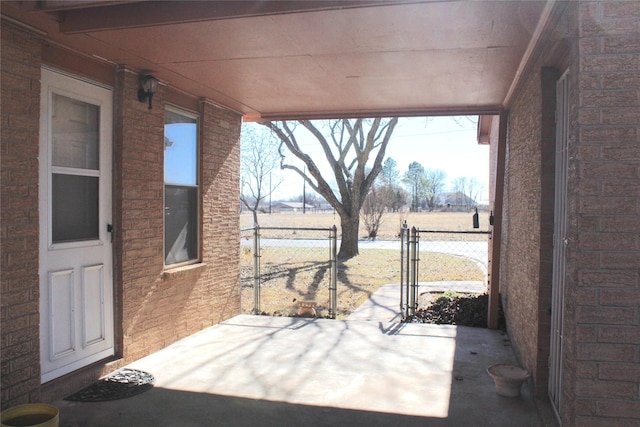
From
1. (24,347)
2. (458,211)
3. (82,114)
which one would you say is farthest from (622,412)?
(458,211)

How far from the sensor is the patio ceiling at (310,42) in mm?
3270

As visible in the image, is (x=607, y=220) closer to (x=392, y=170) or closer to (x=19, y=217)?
(x=19, y=217)

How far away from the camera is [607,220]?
2.28 meters

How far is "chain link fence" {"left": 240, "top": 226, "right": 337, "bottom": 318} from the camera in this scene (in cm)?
770

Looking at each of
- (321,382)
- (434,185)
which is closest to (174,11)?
(321,382)

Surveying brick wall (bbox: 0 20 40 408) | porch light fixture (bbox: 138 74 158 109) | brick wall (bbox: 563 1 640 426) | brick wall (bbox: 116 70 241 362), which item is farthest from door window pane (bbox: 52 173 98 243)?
brick wall (bbox: 563 1 640 426)

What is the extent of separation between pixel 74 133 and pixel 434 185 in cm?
4462

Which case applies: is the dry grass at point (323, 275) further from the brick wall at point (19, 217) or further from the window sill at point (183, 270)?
the brick wall at point (19, 217)

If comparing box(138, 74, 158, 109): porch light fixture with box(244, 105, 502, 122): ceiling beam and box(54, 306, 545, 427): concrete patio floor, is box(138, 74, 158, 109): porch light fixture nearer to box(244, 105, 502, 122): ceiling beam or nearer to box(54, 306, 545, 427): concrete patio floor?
box(244, 105, 502, 122): ceiling beam

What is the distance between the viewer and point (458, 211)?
125ft

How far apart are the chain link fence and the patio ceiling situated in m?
2.34

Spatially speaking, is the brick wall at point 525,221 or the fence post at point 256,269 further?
the fence post at point 256,269

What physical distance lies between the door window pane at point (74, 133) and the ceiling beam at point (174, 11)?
0.69 metres

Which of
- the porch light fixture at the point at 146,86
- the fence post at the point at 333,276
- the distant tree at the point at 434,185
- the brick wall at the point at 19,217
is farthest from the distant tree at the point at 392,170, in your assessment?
the brick wall at the point at 19,217
